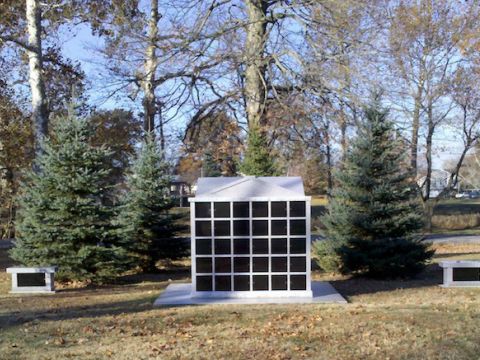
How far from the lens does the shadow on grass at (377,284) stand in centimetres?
1200

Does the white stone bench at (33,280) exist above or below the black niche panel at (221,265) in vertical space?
below

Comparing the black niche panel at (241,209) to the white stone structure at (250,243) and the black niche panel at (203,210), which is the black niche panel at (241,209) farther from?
the black niche panel at (203,210)

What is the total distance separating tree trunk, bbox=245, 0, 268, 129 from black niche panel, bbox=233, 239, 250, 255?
918 centimetres

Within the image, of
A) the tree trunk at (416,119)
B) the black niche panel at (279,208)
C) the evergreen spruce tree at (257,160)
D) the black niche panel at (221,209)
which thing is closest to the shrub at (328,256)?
the black niche panel at (279,208)

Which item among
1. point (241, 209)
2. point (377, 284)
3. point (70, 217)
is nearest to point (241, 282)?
point (241, 209)

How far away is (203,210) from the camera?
420 inches

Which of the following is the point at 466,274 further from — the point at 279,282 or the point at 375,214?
the point at 279,282

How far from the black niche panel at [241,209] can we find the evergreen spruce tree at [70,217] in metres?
3.66

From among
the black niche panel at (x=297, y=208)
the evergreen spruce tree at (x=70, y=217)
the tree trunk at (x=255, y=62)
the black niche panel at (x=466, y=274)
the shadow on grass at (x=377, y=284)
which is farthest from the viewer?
the tree trunk at (x=255, y=62)

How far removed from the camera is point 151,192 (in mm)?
16016

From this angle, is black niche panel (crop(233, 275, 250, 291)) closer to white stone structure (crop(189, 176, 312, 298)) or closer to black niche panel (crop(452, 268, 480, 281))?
white stone structure (crop(189, 176, 312, 298))

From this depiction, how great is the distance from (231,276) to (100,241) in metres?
4.01

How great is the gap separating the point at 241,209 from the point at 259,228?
18.5 inches

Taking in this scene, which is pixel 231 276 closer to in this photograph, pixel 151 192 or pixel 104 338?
pixel 104 338
